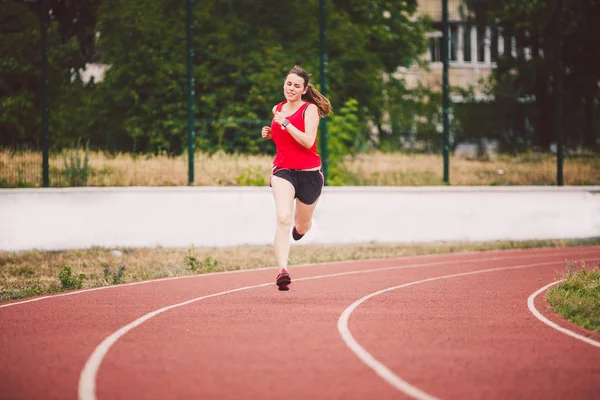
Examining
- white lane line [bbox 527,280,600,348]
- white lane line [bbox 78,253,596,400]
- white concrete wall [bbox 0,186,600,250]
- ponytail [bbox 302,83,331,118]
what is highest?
ponytail [bbox 302,83,331,118]

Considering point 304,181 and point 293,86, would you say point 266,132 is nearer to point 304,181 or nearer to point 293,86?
point 293,86

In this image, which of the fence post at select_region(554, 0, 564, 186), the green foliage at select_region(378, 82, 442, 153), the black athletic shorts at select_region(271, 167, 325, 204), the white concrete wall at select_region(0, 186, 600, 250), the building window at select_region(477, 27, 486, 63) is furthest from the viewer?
the building window at select_region(477, 27, 486, 63)

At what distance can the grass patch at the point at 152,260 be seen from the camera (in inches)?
520

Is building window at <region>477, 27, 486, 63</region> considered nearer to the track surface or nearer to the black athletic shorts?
the track surface

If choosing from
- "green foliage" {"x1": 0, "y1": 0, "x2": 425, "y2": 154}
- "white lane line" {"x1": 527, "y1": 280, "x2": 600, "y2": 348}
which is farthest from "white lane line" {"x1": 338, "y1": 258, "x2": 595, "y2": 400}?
"green foliage" {"x1": 0, "y1": 0, "x2": 425, "y2": 154}

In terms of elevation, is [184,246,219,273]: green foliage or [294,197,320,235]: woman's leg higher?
[294,197,320,235]: woman's leg

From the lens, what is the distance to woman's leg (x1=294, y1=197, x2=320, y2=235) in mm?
11445

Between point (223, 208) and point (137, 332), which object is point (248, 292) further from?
point (223, 208)

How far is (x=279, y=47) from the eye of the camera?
20.5 metres

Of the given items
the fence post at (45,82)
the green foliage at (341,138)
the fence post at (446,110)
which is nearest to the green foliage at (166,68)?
the fence post at (45,82)

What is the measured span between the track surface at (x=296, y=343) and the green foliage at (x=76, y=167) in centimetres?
568

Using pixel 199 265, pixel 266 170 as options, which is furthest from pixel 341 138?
pixel 199 265

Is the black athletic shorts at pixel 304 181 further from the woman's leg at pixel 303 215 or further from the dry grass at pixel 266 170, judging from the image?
the dry grass at pixel 266 170

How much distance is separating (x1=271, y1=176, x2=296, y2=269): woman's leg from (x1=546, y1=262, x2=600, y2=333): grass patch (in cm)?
284
